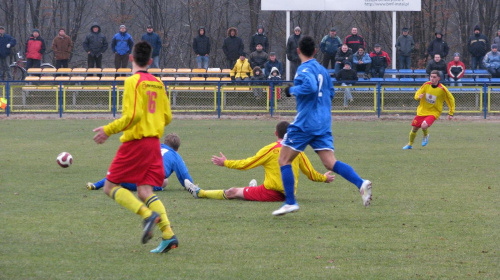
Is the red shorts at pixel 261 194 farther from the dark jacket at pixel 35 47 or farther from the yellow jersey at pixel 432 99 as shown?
the dark jacket at pixel 35 47

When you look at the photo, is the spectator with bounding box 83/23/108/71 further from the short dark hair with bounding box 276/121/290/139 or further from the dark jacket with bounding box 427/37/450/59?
the short dark hair with bounding box 276/121/290/139

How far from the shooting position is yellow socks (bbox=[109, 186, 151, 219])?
5.68 meters

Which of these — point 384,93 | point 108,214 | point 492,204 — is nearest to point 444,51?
point 384,93

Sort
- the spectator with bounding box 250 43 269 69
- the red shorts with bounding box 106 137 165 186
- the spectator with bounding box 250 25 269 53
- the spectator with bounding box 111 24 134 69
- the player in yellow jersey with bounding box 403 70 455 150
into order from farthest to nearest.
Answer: the spectator with bounding box 111 24 134 69
the spectator with bounding box 250 25 269 53
the spectator with bounding box 250 43 269 69
the player in yellow jersey with bounding box 403 70 455 150
the red shorts with bounding box 106 137 165 186

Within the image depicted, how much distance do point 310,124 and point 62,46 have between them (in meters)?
21.0

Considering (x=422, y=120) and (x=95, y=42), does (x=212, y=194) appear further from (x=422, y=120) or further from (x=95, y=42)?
(x=95, y=42)

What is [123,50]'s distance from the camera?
1027 inches

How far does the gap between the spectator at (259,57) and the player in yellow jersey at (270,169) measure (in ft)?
54.5

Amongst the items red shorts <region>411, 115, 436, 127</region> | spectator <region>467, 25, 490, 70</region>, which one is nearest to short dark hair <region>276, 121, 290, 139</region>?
red shorts <region>411, 115, 436, 127</region>

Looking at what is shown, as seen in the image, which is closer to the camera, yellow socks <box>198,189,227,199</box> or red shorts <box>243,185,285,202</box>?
red shorts <box>243,185,285,202</box>

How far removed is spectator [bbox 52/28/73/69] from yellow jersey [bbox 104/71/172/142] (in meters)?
21.3

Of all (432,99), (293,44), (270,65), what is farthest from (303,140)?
(293,44)

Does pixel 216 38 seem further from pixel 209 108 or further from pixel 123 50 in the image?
pixel 209 108

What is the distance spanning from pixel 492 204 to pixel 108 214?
4115 millimetres
